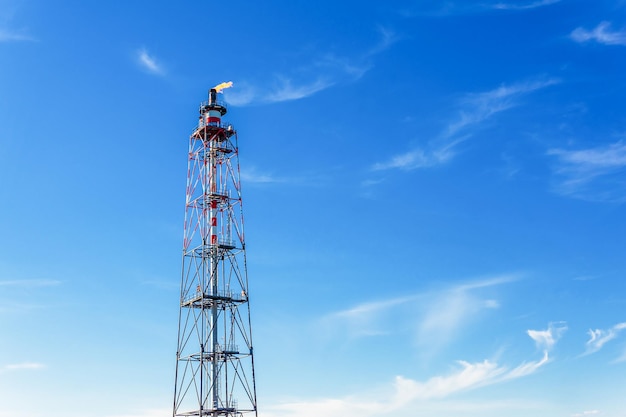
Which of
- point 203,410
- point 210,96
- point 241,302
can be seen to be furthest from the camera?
point 210,96

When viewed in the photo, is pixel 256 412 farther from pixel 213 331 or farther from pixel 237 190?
pixel 237 190

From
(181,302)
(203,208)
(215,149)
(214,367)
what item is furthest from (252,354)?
(215,149)

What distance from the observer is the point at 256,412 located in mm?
125875

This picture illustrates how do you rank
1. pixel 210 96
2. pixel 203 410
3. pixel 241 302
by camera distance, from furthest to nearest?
pixel 210 96
pixel 241 302
pixel 203 410

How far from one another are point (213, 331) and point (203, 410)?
516 inches

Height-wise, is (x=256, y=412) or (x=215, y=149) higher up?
(x=215, y=149)

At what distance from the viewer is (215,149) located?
5330 inches

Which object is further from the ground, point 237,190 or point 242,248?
point 237,190

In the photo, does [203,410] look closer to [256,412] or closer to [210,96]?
[256,412]

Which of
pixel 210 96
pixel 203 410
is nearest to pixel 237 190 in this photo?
pixel 210 96

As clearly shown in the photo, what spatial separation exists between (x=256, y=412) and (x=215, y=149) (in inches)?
1845

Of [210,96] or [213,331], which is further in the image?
[210,96]

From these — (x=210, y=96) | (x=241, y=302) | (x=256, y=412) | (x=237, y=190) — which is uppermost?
(x=210, y=96)

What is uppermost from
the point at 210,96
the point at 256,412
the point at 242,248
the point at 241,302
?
the point at 210,96
